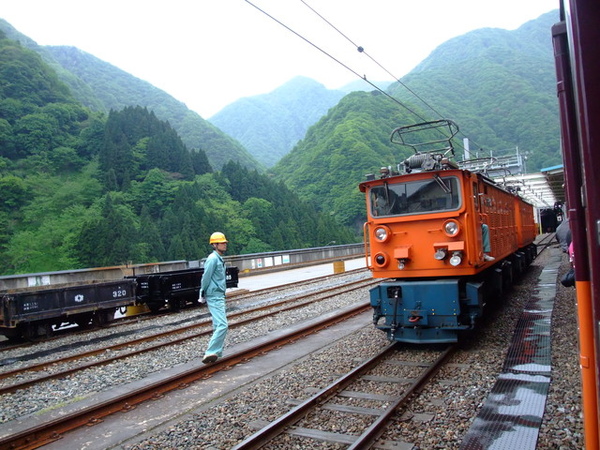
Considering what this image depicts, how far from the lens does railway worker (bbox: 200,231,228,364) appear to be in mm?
7379

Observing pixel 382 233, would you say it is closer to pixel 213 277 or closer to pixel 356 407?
pixel 213 277

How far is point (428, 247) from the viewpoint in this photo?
7.36m

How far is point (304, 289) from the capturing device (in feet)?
59.4

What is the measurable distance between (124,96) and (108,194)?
87.7 m

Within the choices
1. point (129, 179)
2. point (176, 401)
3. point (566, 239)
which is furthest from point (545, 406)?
point (129, 179)

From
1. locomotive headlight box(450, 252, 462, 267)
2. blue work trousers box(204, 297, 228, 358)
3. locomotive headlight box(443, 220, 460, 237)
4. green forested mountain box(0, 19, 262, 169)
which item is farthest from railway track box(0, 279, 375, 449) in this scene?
green forested mountain box(0, 19, 262, 169)

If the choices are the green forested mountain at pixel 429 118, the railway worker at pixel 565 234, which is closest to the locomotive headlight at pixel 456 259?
the railway worker at pixel 565 234

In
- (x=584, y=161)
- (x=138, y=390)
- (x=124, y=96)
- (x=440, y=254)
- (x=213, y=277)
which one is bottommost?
(x=138, y=390)

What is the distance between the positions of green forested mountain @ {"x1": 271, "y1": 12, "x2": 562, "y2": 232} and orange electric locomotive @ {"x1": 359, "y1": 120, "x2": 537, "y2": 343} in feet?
182

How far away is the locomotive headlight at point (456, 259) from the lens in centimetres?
697

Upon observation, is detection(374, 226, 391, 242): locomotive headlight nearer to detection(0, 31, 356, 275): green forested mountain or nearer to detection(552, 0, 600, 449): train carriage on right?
detection(552, 0, 600, 449): train carriage on right

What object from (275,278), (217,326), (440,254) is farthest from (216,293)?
(275,278)

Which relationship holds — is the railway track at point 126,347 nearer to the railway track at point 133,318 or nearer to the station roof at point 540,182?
the railway track at point 133,318

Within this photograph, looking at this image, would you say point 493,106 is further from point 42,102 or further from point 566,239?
point 566,239
